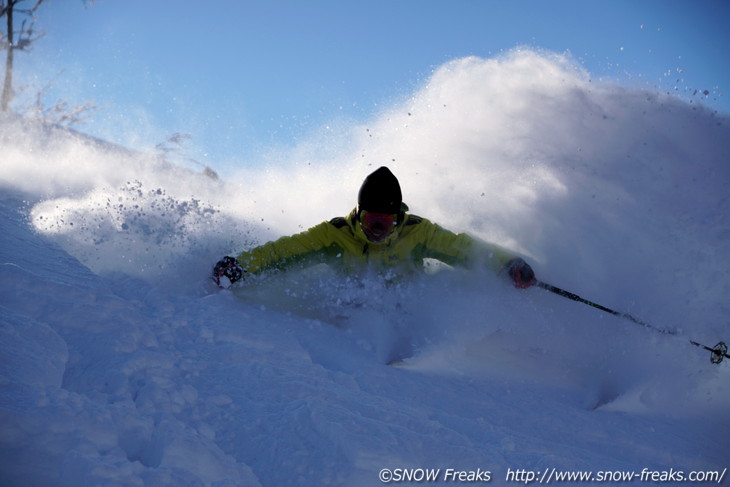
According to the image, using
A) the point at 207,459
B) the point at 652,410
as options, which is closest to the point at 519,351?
the point at 652,410

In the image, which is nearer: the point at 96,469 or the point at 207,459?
the point at 96,469

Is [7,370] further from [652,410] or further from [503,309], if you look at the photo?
[652,410]

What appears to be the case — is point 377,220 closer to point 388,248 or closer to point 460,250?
point 388,248

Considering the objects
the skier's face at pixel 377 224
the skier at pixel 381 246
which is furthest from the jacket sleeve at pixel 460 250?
the skier's face at pixel 377 224

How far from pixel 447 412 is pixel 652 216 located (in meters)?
3.56

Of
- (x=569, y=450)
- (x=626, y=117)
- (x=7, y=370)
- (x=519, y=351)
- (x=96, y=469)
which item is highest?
(x=626, y=117)

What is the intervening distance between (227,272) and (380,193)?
1402 millimetres

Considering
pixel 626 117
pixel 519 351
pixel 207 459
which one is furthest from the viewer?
pixel 626 117

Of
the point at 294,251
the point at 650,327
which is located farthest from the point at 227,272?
the point at 650,327

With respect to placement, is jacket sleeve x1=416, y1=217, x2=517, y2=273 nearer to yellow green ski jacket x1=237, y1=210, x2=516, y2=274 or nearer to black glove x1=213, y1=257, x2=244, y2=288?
yellow green ski jacket x1=237, y1=210, x2=516, y2=274

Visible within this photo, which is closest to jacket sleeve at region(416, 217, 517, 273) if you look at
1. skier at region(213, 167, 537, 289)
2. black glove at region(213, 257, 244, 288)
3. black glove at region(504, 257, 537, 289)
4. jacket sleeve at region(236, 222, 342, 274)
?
skier at region(213, 167, 537, 289)

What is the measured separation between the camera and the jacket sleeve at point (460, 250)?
13.7 ft

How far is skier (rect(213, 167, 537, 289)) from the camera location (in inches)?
159

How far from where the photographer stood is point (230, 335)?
271cm
